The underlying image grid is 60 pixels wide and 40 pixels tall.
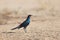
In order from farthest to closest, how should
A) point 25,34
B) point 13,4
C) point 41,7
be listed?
point 13,4
point 41,7
point 25,34

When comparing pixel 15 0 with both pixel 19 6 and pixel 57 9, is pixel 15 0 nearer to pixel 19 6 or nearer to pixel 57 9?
pixel 19 6

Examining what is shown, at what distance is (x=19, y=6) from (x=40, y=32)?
495 inches

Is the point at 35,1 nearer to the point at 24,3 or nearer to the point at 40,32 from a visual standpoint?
the point at 24,3

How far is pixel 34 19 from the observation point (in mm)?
21297

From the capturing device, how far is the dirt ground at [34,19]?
43.2 feet

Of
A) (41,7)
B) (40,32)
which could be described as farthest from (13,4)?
(40,32)

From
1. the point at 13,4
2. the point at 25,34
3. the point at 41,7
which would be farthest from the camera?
the point at 13,4

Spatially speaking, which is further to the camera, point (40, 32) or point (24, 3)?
point (24, 3)

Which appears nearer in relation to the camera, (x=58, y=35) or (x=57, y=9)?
(x=58, y=35)

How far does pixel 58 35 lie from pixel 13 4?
14212mm

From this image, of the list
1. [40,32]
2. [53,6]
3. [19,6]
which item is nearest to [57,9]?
[53,6]

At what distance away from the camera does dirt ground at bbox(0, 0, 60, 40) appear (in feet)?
43.2

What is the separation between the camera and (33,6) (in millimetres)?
26406

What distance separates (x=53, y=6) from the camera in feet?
87.0
